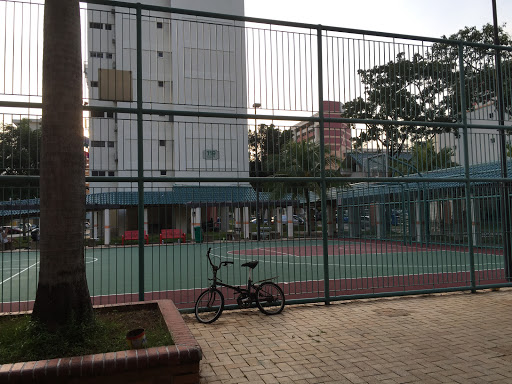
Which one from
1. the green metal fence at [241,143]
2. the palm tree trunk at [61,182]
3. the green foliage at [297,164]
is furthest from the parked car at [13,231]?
the green foliage at [297,164]

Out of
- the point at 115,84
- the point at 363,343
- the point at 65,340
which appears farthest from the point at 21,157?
the point at 363,343

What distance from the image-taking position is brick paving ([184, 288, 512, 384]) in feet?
15.4

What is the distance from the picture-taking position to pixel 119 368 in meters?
3.57

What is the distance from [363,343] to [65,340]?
3.65 metres

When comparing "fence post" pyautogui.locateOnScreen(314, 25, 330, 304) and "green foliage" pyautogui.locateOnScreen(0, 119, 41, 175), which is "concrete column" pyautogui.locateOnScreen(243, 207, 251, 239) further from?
"green foliage" pyautogui.locateOnScreen(0, 119, 41, 175)

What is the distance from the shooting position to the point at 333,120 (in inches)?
338

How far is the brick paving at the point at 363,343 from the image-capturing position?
15.4 feet

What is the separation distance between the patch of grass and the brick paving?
78cm

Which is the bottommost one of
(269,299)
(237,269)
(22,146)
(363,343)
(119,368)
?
(237,269)

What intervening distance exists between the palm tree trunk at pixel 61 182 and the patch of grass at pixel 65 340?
128 millimetres

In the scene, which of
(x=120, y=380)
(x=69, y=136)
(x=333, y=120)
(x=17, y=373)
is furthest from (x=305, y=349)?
(x=333, y=120)

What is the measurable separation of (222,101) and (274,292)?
3.61 metres

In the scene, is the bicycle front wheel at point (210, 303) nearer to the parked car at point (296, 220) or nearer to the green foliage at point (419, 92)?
the parked car at point (296, 220)

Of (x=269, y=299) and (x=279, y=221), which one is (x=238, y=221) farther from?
(x=269, y=299)
